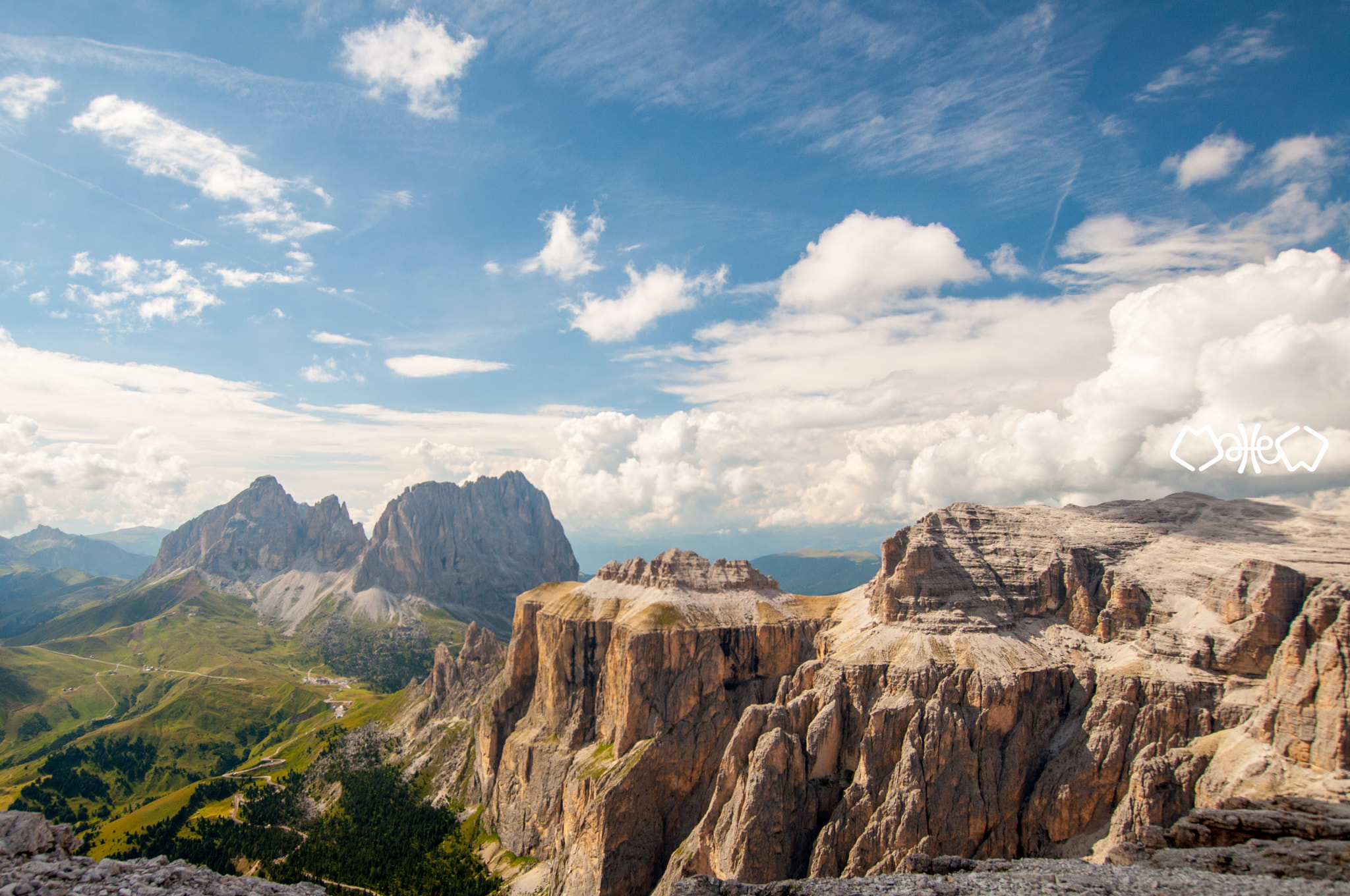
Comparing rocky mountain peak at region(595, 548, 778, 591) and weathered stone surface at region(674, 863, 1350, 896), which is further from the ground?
rocky mountain peak at region(595, 548, 778, 591)

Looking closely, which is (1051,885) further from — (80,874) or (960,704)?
(80,874)

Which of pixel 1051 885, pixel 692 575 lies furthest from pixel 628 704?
pixel 1051 885

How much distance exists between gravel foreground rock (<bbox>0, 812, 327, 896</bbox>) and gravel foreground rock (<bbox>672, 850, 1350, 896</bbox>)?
1214 inches

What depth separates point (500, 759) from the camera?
168 meters

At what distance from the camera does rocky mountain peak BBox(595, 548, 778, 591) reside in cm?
16962

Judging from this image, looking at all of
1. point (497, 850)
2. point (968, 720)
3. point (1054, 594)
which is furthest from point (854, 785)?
point (497, 850)

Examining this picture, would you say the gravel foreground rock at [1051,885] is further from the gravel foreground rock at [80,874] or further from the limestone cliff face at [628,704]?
the limestone cliff face at [628,704]

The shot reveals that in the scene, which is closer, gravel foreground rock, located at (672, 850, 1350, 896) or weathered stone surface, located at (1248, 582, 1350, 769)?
gravel foreground rock, located at (672, 850, 1350, 896)

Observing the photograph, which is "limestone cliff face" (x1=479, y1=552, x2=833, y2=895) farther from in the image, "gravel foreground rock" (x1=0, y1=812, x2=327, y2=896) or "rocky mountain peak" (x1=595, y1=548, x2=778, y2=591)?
"gravel foreground rock" (x1=0, y1=812, x2=327, y2=896)

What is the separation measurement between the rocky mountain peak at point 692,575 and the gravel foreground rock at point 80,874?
127 metres

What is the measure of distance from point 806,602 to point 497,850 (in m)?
98.7

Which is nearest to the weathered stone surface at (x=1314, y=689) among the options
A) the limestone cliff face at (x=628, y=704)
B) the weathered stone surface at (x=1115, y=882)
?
the weathered stone surface at (x=1115, y=882)

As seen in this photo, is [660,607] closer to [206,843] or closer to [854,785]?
[854,785]

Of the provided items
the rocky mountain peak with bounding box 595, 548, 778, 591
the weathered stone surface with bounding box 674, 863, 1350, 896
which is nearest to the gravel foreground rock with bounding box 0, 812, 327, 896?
the weathered stone surface with bounding box 674, 863, 1350, 896
